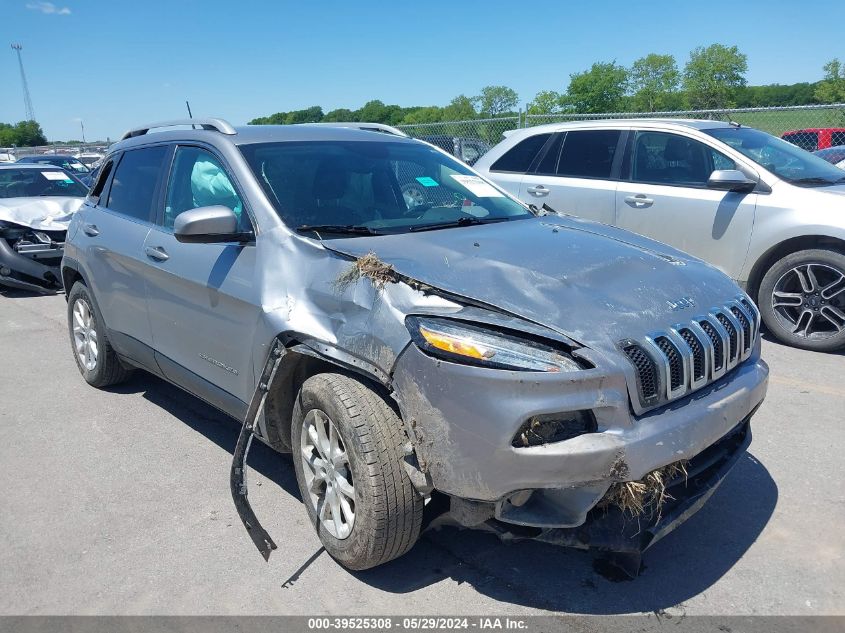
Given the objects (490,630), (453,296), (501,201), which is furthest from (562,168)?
(490,630)

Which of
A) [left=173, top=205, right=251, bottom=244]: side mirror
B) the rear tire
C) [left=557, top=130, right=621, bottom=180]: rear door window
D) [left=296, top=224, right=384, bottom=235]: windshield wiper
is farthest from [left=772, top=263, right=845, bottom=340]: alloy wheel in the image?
the rear tire

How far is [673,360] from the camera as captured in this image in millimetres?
2533

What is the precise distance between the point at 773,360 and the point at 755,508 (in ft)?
8.14

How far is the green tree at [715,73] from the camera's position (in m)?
58.4

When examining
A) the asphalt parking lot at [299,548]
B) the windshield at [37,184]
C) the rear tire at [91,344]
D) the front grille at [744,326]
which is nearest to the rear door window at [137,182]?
the rear tire at [91,344]

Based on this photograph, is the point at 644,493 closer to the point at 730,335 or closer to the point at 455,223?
the point at 730,335

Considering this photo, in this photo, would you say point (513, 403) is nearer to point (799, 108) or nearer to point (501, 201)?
point (501, 201)

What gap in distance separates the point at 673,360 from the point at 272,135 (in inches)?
97.1

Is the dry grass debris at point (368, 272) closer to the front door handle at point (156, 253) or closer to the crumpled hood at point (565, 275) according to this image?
the crumpled hood at point (565, 275)

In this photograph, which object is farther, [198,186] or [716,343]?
[198,186]

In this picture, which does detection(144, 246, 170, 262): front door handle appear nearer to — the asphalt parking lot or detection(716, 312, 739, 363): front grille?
the asphalt parking lot

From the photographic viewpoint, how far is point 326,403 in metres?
2.76

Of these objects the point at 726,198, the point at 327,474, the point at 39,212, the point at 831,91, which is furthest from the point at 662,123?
the point at 831,91

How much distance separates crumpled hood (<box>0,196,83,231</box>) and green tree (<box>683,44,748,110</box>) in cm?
5695
